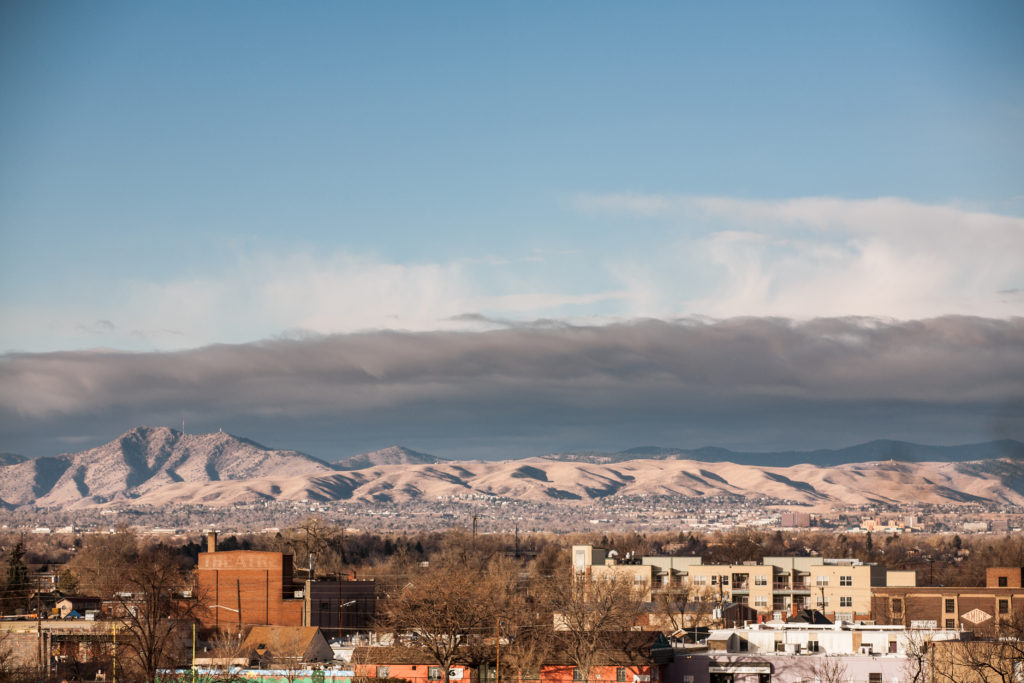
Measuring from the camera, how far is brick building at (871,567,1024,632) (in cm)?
14925

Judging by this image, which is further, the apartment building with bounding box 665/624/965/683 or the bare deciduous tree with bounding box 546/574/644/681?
the bare deciduous tree with bounding box 546/574/644/681

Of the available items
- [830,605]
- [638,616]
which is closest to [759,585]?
[830,605]

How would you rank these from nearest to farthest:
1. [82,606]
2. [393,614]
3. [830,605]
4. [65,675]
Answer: [65,675], [393,614], [82,606], [830,605]

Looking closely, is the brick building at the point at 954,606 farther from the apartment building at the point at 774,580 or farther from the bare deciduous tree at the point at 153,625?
the bare deciduous tree at the point at 153,625

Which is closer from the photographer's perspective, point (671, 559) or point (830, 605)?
point (830, 605)

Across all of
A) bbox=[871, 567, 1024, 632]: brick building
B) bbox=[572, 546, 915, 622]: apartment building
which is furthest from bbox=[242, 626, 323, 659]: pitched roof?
bbox=[871, 567, 1024, 632]: brick building

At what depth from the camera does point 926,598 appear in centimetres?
15525

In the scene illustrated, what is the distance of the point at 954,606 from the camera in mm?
153125

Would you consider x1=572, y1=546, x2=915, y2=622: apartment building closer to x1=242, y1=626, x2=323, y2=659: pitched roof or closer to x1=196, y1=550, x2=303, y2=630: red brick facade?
x1=196, y1=550, x2=303, y2=630: red brick facade

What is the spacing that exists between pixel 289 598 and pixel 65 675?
145 feet

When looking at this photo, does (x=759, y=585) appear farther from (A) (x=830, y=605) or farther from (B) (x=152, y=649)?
(B) (x=152, y=649)

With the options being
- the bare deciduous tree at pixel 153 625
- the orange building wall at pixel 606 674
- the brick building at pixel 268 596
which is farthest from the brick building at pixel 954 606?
the bare deciduous tree at pixel 153 625

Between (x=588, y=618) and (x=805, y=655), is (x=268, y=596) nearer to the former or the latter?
(x=588, y=618)

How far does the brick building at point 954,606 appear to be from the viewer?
490ft
